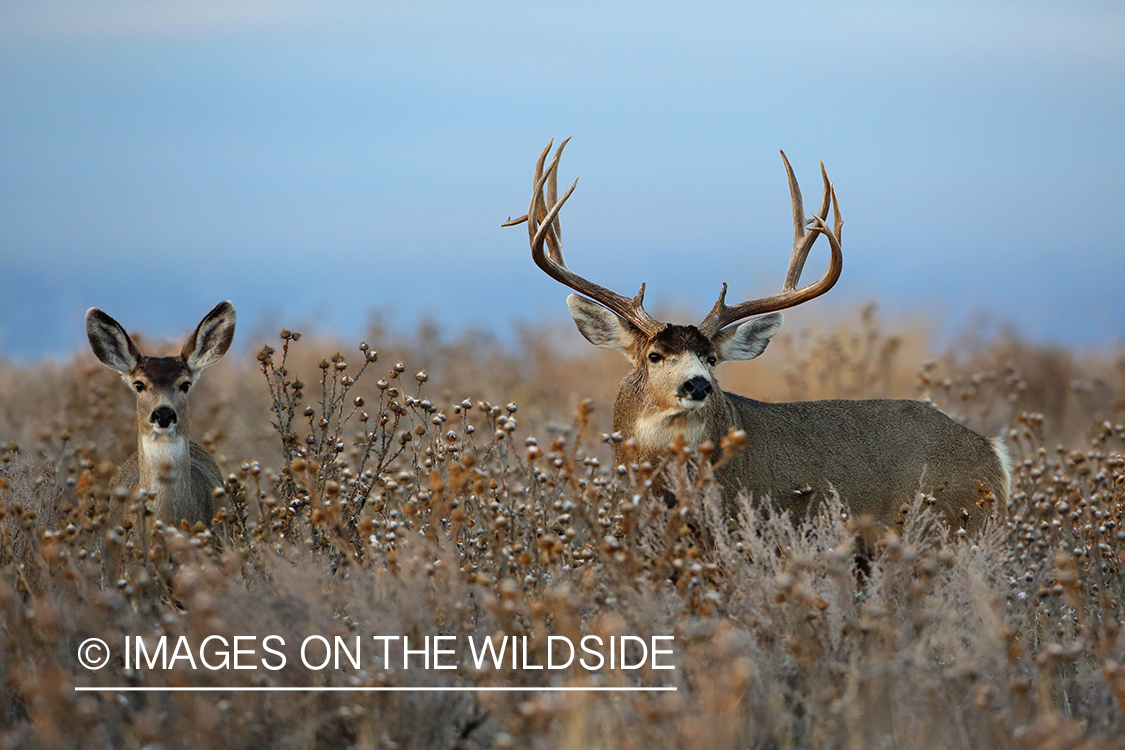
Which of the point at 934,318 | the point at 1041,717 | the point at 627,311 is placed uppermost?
the point at 934,318

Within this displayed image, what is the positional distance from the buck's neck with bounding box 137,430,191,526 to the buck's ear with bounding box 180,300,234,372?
45 cm

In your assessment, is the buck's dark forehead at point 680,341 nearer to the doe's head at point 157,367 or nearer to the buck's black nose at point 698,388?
the buck's black nose at point 698,388

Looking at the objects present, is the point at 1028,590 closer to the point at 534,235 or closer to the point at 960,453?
the point at 960,453

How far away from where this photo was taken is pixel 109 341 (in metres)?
6.03

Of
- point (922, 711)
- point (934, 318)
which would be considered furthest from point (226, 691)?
point (934, 318)

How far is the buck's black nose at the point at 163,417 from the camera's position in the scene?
5.75m

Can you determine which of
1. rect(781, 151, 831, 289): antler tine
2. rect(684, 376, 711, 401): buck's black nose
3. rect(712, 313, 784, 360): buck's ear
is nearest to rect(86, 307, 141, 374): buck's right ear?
rect(684, 376, 711, 401): buck's black nose

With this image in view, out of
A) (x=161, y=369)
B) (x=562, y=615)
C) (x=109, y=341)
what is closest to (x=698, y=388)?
(x=562, y=615)

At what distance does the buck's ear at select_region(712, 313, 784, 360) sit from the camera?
6586 millimetres

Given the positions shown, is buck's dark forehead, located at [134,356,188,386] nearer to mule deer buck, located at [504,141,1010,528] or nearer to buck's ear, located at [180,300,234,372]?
buck's ear, located at [180,300,234,372]

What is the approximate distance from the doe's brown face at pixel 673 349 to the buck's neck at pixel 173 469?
2230 millimetres

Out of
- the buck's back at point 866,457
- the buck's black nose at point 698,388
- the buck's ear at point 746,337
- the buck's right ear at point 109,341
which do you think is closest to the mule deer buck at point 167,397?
the buck's right ear at point 109,341

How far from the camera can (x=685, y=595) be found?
444cm

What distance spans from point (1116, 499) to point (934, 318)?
30.1 ft
